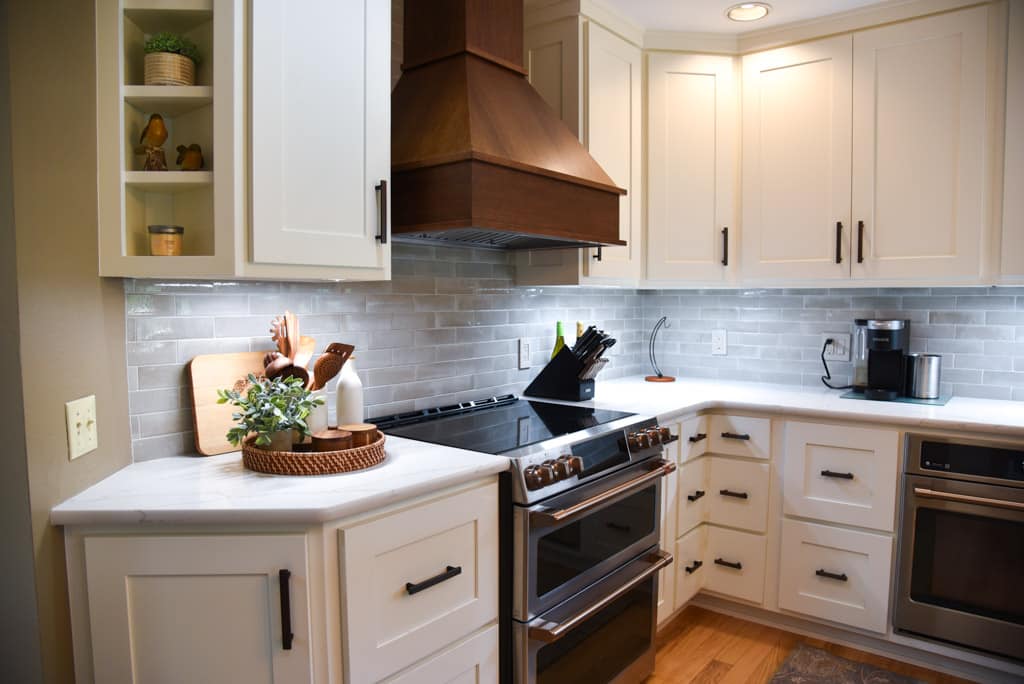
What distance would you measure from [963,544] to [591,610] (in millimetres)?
1345

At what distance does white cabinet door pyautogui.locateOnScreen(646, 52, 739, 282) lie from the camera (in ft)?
9.40

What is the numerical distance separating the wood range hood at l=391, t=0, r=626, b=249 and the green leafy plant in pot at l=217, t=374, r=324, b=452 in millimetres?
607

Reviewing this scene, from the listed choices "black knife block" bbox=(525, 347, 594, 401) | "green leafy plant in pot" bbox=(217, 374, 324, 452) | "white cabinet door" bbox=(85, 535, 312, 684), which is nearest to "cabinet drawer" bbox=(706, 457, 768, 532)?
"black knife block" bbox=(525, 347, 594, 401)

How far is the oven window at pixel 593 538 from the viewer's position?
185cm

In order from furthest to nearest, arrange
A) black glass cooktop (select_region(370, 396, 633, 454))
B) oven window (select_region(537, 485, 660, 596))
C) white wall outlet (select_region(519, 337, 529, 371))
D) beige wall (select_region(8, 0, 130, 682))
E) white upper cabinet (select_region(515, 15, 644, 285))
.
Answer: white wall outlet (select_region(519, 337, 529, 371)) → white upper cabinet (select_region(515, 15, 644, 285)) → black glass cooktop (select_region(370, 396, 633, 454)) → oven window (select_region(537, 485, 660, 596)) → beige wall (select_region(8, 0, 130, 682))

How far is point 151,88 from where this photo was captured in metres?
1.49

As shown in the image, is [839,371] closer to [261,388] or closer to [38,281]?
[261,388]

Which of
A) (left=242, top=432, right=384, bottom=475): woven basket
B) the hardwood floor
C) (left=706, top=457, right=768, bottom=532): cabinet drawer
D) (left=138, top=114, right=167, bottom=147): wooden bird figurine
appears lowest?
the hardwood floor

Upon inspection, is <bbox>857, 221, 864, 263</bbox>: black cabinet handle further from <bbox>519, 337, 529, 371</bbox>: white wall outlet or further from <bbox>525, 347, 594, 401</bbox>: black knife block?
<bbox>519, 337, 529, 371</bbox>: white wall outlet

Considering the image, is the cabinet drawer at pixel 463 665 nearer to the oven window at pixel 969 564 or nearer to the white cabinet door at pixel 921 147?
the oven window at pixel 969 564

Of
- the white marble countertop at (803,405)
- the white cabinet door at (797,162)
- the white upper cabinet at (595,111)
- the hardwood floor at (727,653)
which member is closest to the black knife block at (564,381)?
the white marble countertop at (803,405)

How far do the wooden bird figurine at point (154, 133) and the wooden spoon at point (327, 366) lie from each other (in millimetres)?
634

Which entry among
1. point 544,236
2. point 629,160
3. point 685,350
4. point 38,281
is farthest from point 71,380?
point 685,350

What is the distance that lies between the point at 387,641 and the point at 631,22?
245cm
